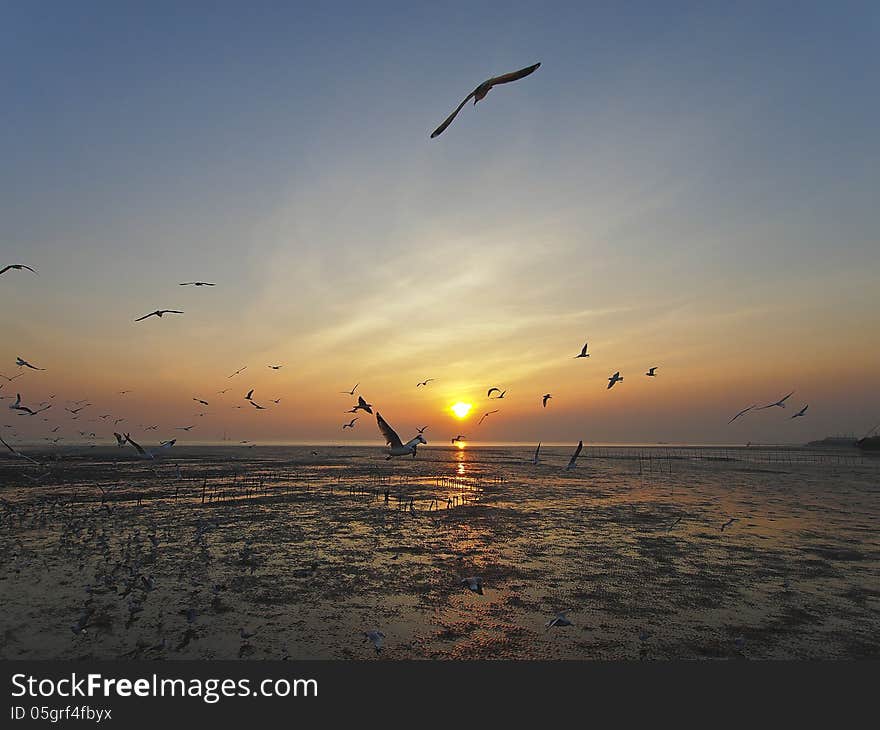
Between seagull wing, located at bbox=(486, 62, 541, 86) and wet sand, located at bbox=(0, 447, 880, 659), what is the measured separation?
10432mm

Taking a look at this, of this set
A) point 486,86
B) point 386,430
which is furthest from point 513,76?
point 386,430

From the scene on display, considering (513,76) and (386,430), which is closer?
(513,76)

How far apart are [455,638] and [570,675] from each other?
3004mm

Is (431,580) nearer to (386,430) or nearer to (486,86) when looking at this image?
(386,430)

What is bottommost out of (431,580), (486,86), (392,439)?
(431,580)

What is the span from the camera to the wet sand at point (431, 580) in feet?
37.6

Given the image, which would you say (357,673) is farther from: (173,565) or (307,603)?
(173,565)

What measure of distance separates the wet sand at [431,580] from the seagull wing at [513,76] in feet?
34.2

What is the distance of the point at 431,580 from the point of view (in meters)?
16.1

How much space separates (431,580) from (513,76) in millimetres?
14176

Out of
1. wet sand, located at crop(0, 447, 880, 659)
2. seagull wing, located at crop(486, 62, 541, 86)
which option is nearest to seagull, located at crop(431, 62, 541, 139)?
seagull wing, located at crop(486, 62, 541, 86)

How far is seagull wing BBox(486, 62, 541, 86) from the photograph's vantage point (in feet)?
19.7

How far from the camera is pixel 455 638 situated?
11.7 meters

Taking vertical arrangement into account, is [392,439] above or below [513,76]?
below
